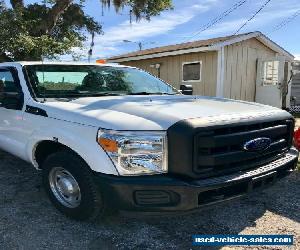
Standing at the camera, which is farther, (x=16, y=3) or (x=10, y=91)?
(x=16, y=3)

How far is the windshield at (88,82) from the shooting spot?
14.2 ft

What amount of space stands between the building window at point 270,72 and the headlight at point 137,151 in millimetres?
12339

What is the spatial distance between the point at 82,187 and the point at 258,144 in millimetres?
1618

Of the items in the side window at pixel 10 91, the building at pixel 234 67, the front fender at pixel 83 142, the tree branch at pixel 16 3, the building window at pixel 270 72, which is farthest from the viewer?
the tree branch at pixel 16 3

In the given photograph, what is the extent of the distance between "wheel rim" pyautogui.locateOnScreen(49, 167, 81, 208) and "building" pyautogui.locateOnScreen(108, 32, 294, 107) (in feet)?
34.1

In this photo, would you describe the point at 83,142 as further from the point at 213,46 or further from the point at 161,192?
the point at 213,46

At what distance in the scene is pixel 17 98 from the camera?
4.27 metres

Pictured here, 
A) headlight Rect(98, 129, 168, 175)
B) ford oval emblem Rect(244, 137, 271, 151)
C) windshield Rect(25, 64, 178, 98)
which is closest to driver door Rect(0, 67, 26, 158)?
windshield Rect(25, 64, 178, 98)

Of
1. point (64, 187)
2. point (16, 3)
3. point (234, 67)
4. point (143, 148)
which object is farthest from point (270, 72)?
point (16, 3)

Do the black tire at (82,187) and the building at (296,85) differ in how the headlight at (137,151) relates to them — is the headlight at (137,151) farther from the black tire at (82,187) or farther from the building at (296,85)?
the building at (296,85)

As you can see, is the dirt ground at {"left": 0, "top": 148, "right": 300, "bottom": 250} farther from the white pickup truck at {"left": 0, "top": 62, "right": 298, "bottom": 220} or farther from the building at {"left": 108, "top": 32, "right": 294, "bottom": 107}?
the building at {"left": 108, "top": 32, "right": 294, "bottom": 107}

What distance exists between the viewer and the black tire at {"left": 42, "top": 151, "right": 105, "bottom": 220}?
330cm

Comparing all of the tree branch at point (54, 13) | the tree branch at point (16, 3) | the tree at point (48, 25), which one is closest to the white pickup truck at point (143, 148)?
the tree at point (48, 25)

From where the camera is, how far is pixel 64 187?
371 cm
